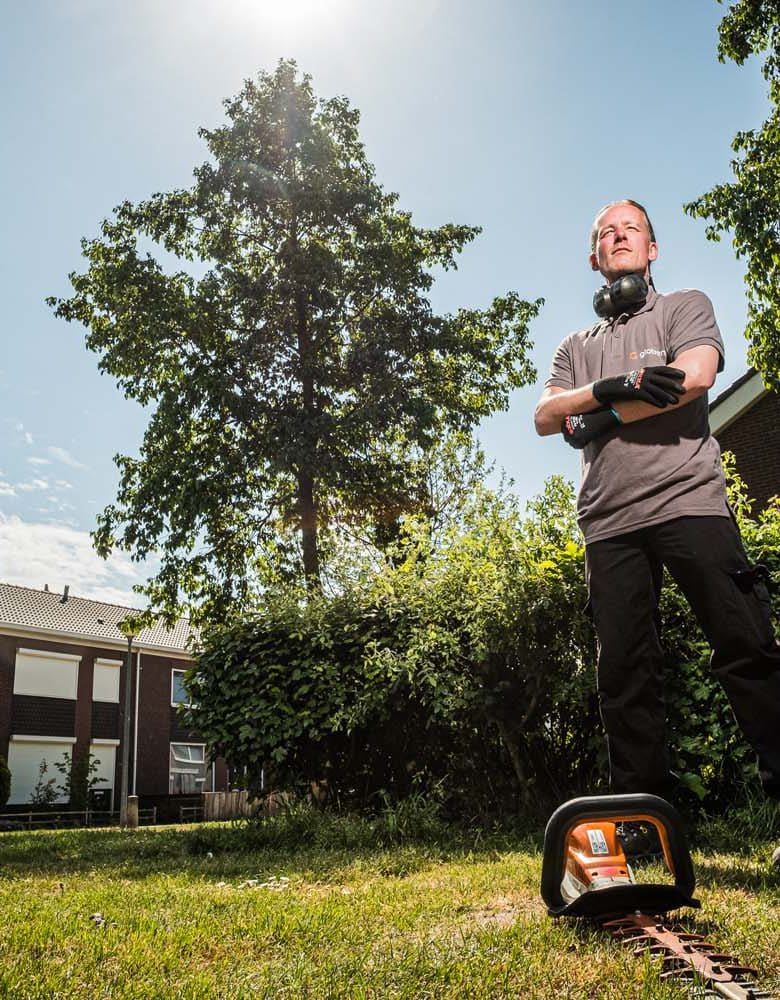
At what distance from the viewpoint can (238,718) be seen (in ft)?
22.8

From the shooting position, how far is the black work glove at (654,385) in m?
2.75

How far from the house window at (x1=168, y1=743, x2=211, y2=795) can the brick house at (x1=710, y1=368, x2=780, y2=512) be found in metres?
30.9

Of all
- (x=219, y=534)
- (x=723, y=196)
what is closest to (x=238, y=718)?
(x=723, y=196)

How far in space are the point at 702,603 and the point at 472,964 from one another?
1.30 metres

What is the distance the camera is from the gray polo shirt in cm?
281

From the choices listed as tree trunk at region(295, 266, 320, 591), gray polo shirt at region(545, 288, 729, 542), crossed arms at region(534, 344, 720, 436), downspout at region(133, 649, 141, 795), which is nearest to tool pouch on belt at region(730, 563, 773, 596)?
gray polo shirt at region(545, 288, 729, 542)

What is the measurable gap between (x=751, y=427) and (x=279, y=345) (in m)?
9.54

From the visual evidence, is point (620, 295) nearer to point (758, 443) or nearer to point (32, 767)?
point (758, 443)

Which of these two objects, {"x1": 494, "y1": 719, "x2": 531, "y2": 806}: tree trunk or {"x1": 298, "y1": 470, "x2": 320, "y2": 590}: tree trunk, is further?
{"x1": 298, "y1": 470, "x2": 320, "y2": 590}: tree trunk

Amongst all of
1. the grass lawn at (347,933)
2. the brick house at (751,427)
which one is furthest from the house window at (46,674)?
the grass lawn at (347,933)

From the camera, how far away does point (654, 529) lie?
2.80 m

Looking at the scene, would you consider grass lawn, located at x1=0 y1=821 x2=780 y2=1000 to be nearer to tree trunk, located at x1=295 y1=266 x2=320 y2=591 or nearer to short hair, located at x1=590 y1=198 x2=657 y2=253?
short hair, located at x1=590 y1=198 x2=657 y2=253

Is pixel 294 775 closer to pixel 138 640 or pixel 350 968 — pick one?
pixel 350 968

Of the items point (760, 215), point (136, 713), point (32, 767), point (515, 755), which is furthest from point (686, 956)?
point (136, 713)
